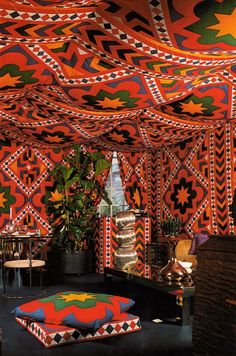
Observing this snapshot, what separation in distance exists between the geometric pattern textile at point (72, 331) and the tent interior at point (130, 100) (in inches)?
94.3

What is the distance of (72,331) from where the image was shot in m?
3.36

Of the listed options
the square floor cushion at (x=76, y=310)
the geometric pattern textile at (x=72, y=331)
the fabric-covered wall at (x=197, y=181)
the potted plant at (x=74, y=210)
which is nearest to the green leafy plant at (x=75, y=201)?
the potted plant at (x=74, y=210)

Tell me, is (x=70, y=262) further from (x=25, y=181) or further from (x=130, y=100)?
(x=130, y=100)

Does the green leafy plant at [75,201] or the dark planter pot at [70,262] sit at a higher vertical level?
the green leafy plant at [75,201]

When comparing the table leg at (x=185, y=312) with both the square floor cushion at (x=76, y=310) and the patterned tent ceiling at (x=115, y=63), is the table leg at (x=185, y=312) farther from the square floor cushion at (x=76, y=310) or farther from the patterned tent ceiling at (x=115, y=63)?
the patterned tent ceiling at (x=115, y=63)

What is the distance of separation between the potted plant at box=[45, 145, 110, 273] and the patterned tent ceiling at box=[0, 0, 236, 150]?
1201mm

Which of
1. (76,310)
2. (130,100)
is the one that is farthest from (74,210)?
(76,310)

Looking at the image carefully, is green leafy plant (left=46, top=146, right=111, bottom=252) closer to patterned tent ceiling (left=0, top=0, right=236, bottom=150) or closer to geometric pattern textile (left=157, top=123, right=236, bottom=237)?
patterned tent ceiling (left=0, top=0, right=236, bottom=150)

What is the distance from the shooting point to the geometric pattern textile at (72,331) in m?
3.27

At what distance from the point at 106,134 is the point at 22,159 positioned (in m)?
1.91

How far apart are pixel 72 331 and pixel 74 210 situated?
435cm

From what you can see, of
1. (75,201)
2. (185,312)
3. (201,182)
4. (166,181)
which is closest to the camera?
(185,312)

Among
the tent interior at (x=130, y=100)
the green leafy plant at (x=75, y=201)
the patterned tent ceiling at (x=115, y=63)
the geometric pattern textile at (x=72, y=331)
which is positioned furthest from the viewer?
the green leafy plant at (x=75, y=201)

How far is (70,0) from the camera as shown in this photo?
112 inches
